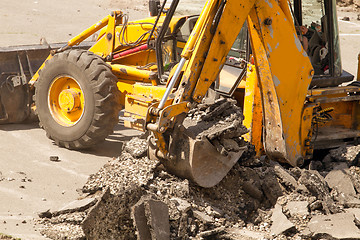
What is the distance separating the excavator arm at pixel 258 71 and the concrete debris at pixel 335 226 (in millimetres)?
1059

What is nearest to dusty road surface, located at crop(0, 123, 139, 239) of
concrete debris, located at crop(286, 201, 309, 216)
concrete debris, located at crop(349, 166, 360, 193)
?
concrete debris, located at crop(286, 201, 309, 216)

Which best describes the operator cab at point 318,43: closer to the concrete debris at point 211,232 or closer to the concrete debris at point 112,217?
the concrete debris at point 211,232

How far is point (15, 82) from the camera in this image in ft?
29.5

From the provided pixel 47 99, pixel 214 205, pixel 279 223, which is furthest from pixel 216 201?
pixel 47 99

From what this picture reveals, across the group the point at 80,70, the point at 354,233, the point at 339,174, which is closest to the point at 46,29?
the point at 80,70

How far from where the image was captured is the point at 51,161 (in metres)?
7.53

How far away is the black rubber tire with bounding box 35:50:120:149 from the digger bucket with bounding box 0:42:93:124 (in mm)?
1073

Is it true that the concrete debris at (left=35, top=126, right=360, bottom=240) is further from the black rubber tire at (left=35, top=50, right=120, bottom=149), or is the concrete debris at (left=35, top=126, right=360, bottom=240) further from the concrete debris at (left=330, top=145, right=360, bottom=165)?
the black rubber tire at (left=35, top=50, right=120, bottom=149)

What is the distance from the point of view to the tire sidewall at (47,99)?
775 centimetres

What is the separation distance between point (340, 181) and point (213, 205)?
1.60 meters

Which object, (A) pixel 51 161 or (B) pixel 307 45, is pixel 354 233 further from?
(A) pixel 51 161

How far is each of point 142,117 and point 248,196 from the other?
7.02ft

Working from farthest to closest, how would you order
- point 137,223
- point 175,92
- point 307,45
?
1. point 307,45
2. point 175,92
3. point 137,223

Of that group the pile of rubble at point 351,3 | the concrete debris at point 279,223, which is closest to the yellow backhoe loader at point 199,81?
the concrete debris at point 279,223
